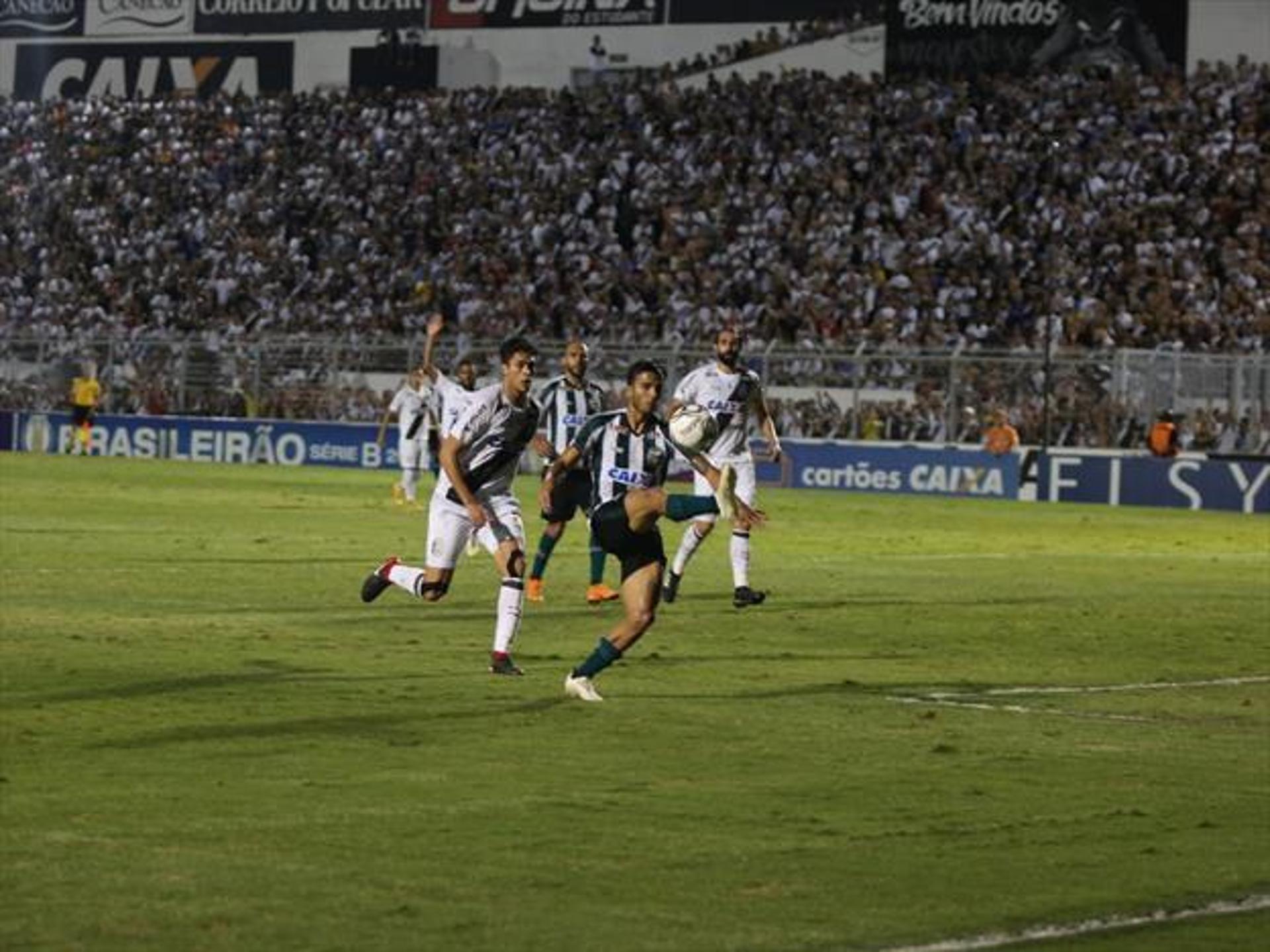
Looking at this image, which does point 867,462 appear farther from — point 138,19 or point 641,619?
point 138,19

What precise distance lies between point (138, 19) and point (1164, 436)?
44303 mm

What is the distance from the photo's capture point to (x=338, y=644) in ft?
65.7

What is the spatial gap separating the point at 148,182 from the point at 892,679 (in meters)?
58.9

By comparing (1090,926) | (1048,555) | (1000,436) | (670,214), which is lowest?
(1048,555)

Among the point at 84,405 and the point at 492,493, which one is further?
the point at 84,405

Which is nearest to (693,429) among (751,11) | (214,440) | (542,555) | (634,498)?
(634,498)

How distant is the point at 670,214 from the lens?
204ft

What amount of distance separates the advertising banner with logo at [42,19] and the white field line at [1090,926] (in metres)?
77.1

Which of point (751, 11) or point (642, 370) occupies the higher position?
point (751, 11)

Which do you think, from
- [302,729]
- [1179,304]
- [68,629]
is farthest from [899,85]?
[302,729]

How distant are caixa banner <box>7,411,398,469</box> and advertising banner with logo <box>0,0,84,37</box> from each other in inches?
847

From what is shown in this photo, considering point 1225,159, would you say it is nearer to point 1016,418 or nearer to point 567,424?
point 1016,418

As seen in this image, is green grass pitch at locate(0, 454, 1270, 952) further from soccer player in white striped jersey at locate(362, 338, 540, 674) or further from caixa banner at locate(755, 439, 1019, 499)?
caixa banner at locate(755, 439, 1019, 499)

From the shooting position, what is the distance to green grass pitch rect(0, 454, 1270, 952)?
990 centimetres
